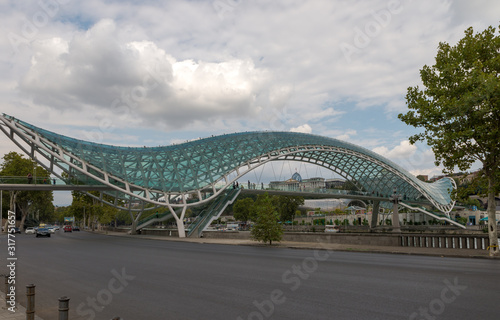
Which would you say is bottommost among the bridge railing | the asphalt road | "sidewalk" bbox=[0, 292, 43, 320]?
the asphalt road

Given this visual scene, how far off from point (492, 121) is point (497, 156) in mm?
2321

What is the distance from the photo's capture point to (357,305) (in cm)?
943

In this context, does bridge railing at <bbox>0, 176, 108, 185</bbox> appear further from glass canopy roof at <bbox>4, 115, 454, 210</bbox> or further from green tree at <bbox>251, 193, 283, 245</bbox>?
green tree at <bbox>251, 193, 283, 245</bbox>

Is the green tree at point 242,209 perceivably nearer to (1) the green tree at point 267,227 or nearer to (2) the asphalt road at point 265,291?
(1) the green tree at point 267,227

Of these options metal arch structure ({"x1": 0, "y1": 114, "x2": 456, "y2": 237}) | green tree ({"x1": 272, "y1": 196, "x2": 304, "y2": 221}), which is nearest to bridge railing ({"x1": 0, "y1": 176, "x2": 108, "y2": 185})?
metal arch structure ({"x1": 0, "y1": 114, "x2": 456, "y2": 237})

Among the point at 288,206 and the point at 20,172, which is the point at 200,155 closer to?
the point at 20,172

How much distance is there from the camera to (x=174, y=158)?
5634cm

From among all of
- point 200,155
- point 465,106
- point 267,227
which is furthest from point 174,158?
point 465,106

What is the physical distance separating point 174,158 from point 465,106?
1610 inches

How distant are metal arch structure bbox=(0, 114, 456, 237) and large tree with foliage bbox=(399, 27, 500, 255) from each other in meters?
12.0

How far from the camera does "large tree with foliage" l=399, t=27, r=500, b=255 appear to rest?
22.9m

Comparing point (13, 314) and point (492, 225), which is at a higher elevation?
point (492, 225)

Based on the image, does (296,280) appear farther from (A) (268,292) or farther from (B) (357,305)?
(B) (357,305)

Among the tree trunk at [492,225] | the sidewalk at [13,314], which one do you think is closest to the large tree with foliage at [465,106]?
the tree trunk at [492,225]
